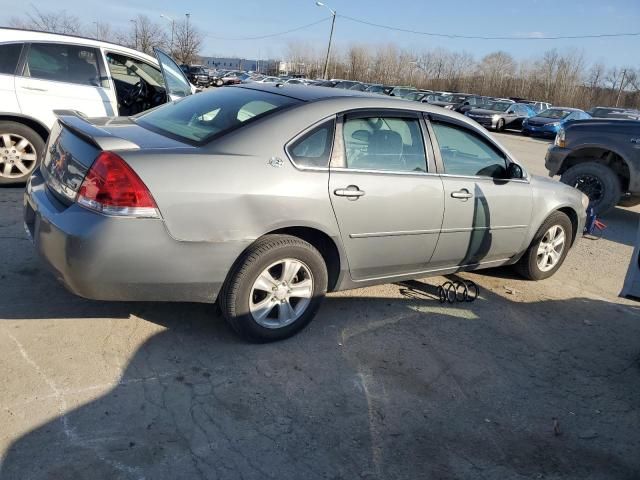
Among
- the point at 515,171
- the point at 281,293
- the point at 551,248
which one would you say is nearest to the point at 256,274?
the point at 281,293

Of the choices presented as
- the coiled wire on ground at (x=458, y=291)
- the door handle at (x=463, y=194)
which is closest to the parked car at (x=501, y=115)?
the coiled wire on ground at (x=458, y=291)

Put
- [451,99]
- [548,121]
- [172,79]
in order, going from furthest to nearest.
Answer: [451,99]
[548,121]
[172,79]

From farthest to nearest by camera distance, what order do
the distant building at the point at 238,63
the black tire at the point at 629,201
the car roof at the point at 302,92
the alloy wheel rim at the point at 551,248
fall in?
the distant building at the point at 238,63
the black tire at the point at 629,201
the alloy wheel rim at the point at 551,248
the car roof at the point at 302,92

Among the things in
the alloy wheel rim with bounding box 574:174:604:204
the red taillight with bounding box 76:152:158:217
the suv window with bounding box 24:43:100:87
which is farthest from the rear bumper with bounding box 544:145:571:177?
the red taillight with bounding box 76:152:158:217

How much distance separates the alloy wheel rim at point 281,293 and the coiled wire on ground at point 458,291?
152cm

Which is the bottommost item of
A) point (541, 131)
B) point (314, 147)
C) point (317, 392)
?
point (317, 392)

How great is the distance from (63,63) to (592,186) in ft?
25.0

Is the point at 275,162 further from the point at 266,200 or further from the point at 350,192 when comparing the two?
the point at 350,192

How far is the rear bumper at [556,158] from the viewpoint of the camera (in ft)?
27.9

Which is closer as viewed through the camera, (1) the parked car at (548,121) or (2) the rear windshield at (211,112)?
(2) the rear windshield at (211,112)

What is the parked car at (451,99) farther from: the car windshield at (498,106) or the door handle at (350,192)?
the door handle at (350,192)

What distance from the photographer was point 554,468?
2.72 m

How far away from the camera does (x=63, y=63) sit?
6504 mm

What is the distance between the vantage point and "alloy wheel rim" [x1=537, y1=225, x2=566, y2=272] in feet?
16.9
